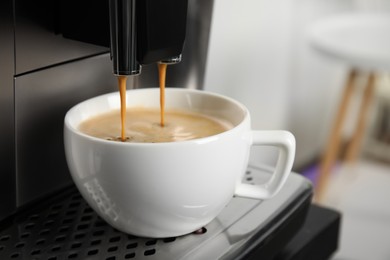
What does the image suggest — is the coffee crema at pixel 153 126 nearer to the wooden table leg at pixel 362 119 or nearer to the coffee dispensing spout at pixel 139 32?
the coffee dispensing spout at pixel 139 32

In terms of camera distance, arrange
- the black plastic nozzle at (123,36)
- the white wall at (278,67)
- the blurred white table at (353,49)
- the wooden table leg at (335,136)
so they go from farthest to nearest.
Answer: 1. the wooden table leg at (335,136)
2. the blurred white table at (353,49)
3. the white wall at (278,67)
4. the black plastic nozzle at (123,36)

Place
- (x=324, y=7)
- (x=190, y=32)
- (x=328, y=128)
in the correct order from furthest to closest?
(x=328, y=128), (x=324, y=7), (x=190, y=32)

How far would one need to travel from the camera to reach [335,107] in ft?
5.74

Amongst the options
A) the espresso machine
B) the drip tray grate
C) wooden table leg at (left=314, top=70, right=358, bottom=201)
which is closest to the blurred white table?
wooden table leg at (left=314, top=70, right=358, bottom=201)

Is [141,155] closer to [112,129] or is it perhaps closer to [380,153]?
[112,129]

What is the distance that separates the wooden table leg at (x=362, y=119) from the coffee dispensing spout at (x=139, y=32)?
3.60 feet

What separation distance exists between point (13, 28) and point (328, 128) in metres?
1.39

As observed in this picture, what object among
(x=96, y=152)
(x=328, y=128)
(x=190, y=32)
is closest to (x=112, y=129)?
(x=96, y=152)

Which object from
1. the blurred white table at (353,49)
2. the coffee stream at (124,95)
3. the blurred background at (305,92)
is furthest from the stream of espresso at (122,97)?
the blurred white table at (353,49)

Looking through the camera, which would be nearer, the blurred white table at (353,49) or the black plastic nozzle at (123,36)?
the black plastic nozzle at (123,36)

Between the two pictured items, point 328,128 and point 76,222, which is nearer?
point 76,222

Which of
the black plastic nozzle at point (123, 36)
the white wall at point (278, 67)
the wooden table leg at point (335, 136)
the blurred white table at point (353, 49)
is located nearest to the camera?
the black plastic nozzle at point (123, 36)

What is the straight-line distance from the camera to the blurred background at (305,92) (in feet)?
3.13

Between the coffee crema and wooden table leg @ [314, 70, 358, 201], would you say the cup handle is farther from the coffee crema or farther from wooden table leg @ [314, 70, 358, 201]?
wooden table leg @ [314, 70, 358, 201]
